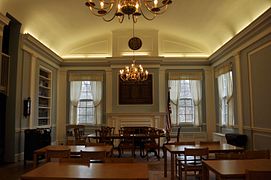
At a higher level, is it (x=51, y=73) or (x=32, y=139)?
(x=51, y=73)

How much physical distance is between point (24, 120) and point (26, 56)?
1858 millimetres

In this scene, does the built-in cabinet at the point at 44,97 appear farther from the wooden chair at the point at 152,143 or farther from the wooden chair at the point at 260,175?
the wooden chair at the point at 260,175

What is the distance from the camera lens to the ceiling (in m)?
7.02

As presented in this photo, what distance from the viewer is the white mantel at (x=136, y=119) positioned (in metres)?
10.4

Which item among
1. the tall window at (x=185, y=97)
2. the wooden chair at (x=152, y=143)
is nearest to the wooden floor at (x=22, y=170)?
the wooden chair at (x=152, y=143)

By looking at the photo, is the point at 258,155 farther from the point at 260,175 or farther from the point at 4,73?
the point at 4,73

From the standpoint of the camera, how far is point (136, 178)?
245cm

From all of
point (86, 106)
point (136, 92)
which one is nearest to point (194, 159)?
point (136, 92)

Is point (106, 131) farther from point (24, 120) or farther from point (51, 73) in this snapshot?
point (51, 73)

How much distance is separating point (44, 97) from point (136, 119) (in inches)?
135

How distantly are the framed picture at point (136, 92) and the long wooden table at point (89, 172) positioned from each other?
746 cm

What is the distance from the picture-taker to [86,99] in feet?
36.2

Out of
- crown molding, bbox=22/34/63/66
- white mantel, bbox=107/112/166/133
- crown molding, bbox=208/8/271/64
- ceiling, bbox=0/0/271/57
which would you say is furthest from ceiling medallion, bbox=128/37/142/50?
crown molding, bbox=208/8/271/64

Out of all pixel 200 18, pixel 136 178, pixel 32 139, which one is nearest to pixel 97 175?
pixel 136 178
